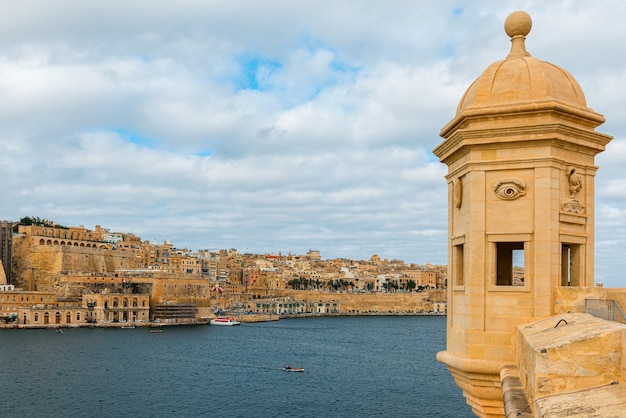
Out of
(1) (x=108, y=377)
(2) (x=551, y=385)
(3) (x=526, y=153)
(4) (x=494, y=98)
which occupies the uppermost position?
(4) (x=494, y=98)

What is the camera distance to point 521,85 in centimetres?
588

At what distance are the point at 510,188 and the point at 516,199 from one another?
11 centimetres

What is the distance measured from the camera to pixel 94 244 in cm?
10000

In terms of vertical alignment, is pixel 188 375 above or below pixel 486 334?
below

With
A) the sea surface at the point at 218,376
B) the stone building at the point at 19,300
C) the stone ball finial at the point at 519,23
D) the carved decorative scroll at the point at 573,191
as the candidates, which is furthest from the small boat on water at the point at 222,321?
the carved decorative scroll at the point at 573,191

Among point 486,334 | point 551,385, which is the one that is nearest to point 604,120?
point 486,334

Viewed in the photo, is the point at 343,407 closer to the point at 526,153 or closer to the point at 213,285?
the point at 526,153

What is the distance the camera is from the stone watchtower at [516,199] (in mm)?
5578

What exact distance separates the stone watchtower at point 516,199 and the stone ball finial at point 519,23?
1.44 ft

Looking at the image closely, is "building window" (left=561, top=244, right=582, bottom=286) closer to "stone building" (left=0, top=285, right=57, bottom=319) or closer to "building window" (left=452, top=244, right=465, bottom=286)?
"building window" (left=452, top=244, right=465, bottom=286)

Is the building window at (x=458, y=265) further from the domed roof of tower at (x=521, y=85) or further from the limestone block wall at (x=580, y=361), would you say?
the limestone block wall at (x=580, y=361)

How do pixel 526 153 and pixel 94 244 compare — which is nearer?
pixel 526 153

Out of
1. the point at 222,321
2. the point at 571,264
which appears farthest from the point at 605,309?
the point at 222,321

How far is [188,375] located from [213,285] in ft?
213
